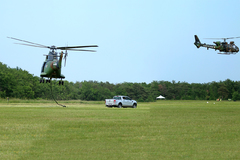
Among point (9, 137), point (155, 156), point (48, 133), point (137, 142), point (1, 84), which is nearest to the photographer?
point (155, 156)

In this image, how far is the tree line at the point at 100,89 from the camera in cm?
9569

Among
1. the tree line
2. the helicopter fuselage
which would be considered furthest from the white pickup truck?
the tree line

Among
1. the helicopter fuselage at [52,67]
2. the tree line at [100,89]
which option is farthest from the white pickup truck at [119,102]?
the tree line at [100,89]

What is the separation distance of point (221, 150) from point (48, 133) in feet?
22.3

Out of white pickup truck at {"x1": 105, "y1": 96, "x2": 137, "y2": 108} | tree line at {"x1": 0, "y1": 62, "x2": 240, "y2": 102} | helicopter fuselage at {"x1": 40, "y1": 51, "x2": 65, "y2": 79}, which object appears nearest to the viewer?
helicopter fuselage at {"x1": 40, "y1": 51, "x2": 65, "y2": 79}

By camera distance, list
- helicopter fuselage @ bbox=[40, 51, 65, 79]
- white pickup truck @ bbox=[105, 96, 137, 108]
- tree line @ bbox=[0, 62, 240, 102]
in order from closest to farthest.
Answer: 1. helicopter fuselage @ bbox=[40, 51, 65, 79]
2. white pickup truck @ bbox=[105, 96, 137, 108]
3. tree line @ bbox=[0, 62, 240, 102]

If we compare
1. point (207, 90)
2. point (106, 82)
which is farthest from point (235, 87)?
point (106, 82)

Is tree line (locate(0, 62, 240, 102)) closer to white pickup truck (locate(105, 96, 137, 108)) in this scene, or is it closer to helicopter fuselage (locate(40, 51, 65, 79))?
white pickup truck (locate(105, 96, 137, 108))

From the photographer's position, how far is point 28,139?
1113 cm

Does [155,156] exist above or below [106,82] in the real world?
below

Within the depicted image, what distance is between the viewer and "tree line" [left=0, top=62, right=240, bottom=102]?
95688 millimetres

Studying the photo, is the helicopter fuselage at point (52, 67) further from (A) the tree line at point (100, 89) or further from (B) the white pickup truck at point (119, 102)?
(A) the tree line at point (100, 89)

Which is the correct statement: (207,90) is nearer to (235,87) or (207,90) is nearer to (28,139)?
(235,87)

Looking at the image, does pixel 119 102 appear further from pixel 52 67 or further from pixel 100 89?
pixel 100 89
